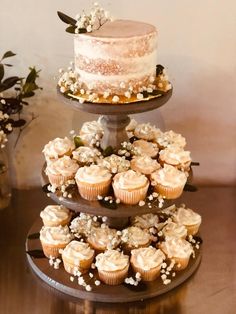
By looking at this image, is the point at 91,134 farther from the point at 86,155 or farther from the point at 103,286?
Answer: the point at 103,286

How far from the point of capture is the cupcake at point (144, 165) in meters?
1.06

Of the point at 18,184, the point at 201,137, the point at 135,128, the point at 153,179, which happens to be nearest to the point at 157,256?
the point at 153,179

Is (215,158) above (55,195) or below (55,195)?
below

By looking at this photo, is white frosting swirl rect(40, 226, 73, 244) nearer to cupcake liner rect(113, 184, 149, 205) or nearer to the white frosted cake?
cupcake liner rect(113, 184, 149, 205)

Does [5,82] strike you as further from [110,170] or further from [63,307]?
[63,307]

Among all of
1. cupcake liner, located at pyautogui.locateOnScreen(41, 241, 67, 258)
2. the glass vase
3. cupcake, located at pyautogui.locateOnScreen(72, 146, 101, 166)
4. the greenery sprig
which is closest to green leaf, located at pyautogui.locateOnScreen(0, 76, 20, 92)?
the greenery sprig

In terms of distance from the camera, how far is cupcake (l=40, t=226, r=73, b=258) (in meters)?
1.12

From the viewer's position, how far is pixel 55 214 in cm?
117

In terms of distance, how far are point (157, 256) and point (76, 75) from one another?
403 millimetres

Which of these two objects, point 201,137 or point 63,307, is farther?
point 201,137

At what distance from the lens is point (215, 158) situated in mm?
1486

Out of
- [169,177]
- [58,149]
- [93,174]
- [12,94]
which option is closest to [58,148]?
[58,149]

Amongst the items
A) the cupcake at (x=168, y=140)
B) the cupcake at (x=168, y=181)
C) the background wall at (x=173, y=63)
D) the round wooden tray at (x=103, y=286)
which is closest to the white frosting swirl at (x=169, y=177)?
the cupcake at (x=168, y=181)

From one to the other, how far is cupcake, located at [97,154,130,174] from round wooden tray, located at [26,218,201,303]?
9.1 inches
